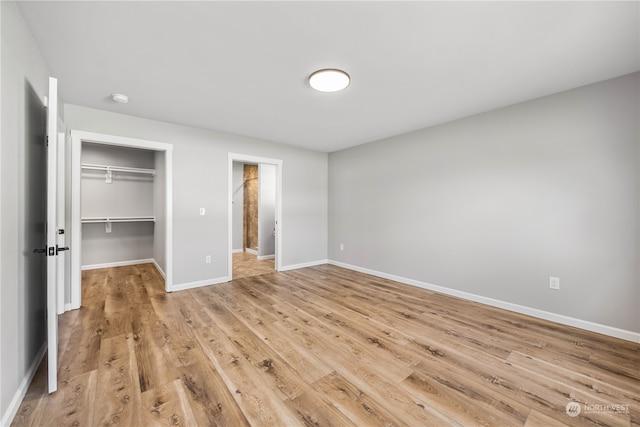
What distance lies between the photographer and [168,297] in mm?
3402

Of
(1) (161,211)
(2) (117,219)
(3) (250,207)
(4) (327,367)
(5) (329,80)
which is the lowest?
(4) (327,367)

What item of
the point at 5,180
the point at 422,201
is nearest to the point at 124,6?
the point at 5,180

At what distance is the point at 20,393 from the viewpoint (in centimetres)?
155

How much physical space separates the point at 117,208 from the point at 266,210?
303cm

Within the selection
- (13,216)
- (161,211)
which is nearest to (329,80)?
(13,216)

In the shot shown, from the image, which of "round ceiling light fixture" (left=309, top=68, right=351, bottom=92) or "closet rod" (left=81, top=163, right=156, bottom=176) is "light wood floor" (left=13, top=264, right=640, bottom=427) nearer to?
"round ceiling light fixture" (left=309, top=68, right=351, bottom=92)

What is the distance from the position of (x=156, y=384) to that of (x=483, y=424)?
202 cm

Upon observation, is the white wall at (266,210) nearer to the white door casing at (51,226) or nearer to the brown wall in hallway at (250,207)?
the brown wall in hallway at (250,207)

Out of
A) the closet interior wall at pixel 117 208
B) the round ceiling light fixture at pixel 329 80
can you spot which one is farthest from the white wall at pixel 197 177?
the round ceiling light fixture at pixel 329 80

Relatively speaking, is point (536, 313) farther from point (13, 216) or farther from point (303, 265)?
point (13, 216)

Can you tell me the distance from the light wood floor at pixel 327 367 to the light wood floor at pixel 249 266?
1.49 m

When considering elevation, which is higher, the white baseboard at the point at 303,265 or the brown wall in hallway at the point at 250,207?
the brown wall in hallway at the point at 250,207

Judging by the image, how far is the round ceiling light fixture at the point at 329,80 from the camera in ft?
7.42

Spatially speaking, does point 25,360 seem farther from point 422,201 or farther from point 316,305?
point 422,201
